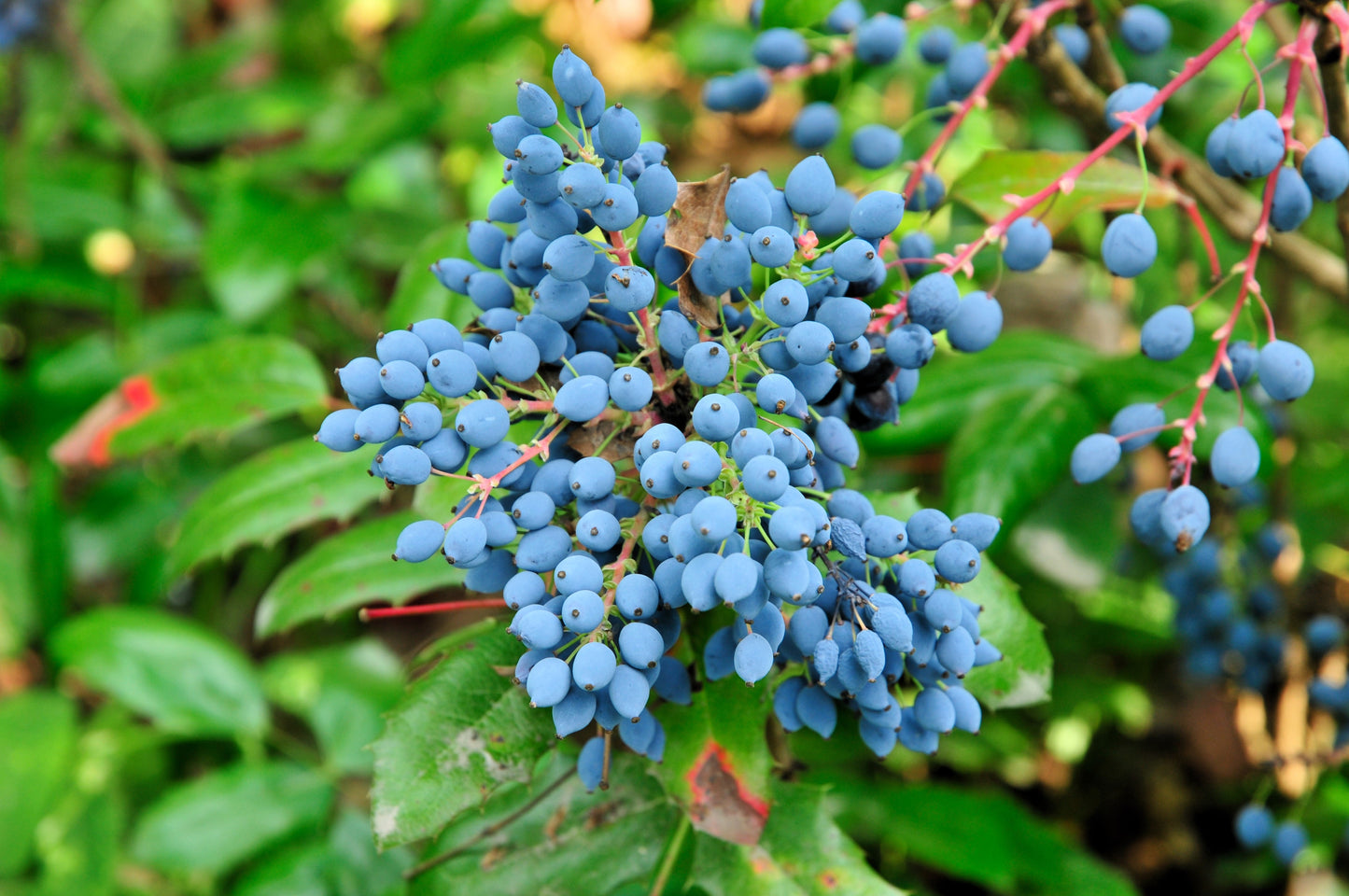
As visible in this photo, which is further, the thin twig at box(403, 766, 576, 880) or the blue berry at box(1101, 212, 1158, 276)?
the thin twig at box(403, 766, 576, 880)

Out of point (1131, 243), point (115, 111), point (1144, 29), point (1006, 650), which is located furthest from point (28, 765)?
point (1144, 29)

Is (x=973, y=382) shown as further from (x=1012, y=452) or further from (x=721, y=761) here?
(x=721, y=761)

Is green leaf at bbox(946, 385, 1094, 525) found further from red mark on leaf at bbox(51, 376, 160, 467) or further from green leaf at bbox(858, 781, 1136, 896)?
red mark on leaf at bbox(51, 376, 160, 467)

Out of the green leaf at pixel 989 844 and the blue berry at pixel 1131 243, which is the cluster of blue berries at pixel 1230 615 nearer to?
the green leaf at pixel 989 844

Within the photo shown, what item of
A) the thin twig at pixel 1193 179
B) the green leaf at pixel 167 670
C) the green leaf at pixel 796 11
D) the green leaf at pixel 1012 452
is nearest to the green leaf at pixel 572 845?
the green leaf at pixel 1012 452

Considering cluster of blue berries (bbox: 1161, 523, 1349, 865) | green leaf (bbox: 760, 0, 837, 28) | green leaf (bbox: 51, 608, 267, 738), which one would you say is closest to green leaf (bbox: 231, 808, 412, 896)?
green leaf (bbox: 51, 608, 267, 738)
